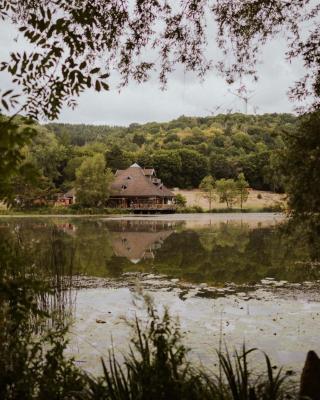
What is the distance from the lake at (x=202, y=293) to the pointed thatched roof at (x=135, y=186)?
42.4 m

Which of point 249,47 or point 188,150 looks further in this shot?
point 188,150

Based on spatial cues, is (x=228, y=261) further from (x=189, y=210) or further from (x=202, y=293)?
(x=189, y=210)

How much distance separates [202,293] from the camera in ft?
31.3

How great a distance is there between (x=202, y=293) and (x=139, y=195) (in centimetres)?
5055

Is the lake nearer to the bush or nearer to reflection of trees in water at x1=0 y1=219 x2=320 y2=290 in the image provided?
reflection of trees in water at x1=0 y1=219 x2=320 y2=290

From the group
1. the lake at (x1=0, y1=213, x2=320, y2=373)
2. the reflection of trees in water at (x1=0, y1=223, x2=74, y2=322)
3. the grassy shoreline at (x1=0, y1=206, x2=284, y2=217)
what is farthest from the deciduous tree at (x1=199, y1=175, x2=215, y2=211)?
the reflection of trees in water at (x1=0, y1=223, x2=74, y2=322)

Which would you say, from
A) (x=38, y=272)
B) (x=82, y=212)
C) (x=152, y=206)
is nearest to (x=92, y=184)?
(x=82, y=212)

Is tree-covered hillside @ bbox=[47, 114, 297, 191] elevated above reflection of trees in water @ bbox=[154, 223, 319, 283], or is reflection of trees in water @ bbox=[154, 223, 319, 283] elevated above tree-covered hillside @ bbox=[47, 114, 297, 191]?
tree-covered hillside @ bbox=[47, 114, 297, 191]

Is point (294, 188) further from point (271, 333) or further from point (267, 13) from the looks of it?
point (271, 333)

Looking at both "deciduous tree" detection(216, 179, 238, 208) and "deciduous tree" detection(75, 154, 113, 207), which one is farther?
"deciduous tree" detection(216, 179, 238, 208)

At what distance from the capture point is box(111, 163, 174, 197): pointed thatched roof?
6019 centimetres

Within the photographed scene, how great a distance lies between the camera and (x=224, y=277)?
459 inches

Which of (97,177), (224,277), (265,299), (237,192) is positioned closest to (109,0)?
(265,299)

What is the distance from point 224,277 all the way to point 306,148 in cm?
836
